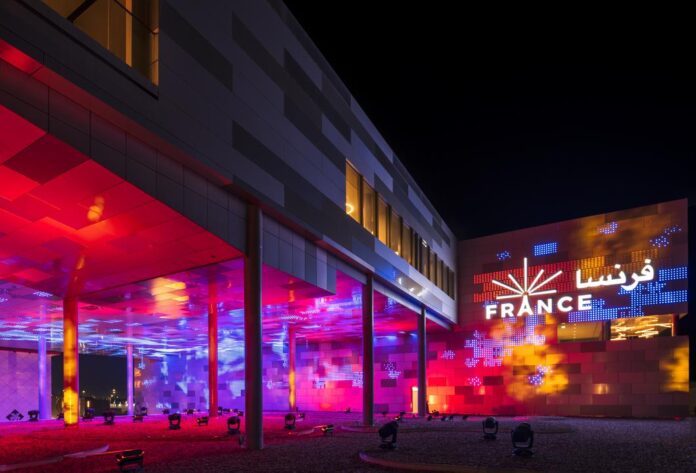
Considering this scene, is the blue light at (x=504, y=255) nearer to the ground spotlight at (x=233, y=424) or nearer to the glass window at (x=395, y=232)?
the glass window at (x=395, y=232)

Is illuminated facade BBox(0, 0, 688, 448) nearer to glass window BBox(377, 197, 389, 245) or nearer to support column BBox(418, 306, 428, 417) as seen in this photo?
glass window BBox(377, 197, 389, 245)

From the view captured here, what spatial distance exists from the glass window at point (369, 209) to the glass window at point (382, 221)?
2.35 ft

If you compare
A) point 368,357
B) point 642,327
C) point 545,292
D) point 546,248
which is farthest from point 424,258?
point 642,327

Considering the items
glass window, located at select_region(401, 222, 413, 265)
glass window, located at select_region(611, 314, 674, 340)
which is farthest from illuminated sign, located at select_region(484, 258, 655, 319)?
glass window, located at select_region(401, 222, 413, 265)

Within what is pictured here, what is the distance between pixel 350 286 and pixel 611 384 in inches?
797

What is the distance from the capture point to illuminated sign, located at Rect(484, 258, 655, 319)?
39.0 meters

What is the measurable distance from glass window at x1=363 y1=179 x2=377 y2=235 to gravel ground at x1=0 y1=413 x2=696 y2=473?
32.5 feet

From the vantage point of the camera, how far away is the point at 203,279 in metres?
24.0

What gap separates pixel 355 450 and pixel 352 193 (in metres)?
13.4

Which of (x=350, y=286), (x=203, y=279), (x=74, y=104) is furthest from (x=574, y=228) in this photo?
(x=74, y=104)

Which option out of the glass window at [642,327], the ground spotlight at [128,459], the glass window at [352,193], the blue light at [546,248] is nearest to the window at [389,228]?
the glass window at [352,193]

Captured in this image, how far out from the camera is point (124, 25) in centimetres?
1470

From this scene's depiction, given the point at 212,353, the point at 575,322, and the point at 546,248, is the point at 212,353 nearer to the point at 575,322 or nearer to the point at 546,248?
the point at 575,322

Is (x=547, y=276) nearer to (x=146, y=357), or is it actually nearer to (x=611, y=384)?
(x=611, y=384)
